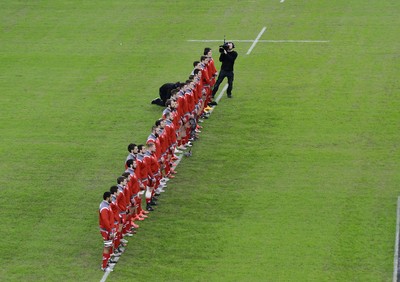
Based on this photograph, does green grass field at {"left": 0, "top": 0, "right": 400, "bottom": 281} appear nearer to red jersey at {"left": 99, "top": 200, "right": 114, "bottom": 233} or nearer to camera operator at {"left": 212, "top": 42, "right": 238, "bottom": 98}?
camera operator at {"left": 212, "top": 42, "right": 238, "bottom": 98}

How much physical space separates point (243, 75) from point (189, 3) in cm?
977

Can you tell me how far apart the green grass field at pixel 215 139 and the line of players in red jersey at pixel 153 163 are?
410 millimetres

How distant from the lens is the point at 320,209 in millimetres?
29828

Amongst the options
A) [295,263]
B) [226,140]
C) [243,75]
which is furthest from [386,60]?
[295,263]

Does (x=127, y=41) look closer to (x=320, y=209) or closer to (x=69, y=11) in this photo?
(x=69, y=11)

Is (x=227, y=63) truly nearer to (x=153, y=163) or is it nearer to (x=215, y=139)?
(x=215, y=139)

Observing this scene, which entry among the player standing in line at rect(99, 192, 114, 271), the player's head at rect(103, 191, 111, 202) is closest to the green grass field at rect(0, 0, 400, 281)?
the player standing in line at rect(99, 192, 114, 271)

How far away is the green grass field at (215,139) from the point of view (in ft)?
90.0

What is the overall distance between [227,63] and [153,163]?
918cm

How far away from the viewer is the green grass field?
90.0ft

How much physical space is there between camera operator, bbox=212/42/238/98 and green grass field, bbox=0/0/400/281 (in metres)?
0.81

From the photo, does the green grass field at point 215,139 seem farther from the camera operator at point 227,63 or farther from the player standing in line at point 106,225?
the camera operator at point 227,63

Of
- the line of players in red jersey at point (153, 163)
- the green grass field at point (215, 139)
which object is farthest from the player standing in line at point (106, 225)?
the green grass field at point (215, 139)

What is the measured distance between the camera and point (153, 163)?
3005cm
